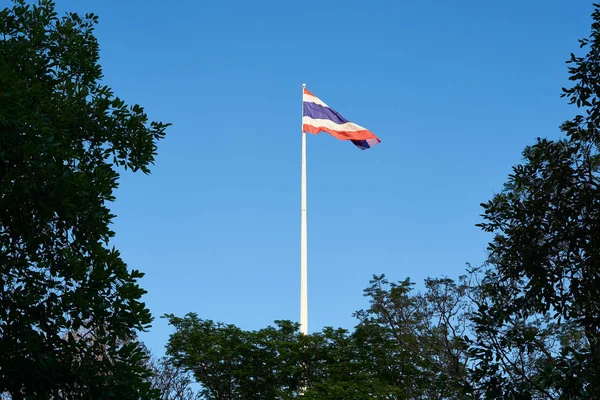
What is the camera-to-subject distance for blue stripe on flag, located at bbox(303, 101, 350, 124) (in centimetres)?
2578

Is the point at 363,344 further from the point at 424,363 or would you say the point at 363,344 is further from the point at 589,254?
the point at 589,254

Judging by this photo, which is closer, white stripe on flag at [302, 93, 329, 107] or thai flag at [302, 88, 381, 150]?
thai flag at [302, 88, 381, 150]

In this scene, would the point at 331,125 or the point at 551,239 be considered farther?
the point at 331,125

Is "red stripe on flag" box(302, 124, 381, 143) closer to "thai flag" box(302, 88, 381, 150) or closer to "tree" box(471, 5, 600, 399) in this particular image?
"thai flag" box(302, 88, 381, 150)

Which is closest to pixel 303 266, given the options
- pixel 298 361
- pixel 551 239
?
pixel 298 361

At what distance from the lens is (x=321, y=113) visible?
26.0 meters

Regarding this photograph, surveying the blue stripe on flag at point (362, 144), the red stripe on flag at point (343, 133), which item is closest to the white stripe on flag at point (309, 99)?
the red stripe on flag at point (343, 133)

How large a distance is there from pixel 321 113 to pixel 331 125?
634 mm

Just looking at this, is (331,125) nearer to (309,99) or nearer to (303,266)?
(309,99)

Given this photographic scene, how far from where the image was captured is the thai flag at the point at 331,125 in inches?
1001

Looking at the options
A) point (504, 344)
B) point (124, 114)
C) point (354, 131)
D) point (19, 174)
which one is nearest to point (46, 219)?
point (19, 174)

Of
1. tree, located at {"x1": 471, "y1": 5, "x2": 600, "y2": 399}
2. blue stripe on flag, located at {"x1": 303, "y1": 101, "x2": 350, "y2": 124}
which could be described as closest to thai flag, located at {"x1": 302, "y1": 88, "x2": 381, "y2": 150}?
blue stripe on flag, located at {"x1": 303, "y1": 101, "x2": 350, "y2": 124}

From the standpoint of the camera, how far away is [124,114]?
1162cm

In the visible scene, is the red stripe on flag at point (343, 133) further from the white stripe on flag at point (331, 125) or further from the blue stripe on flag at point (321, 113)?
the blue stripe on flag at point (321, 113)
